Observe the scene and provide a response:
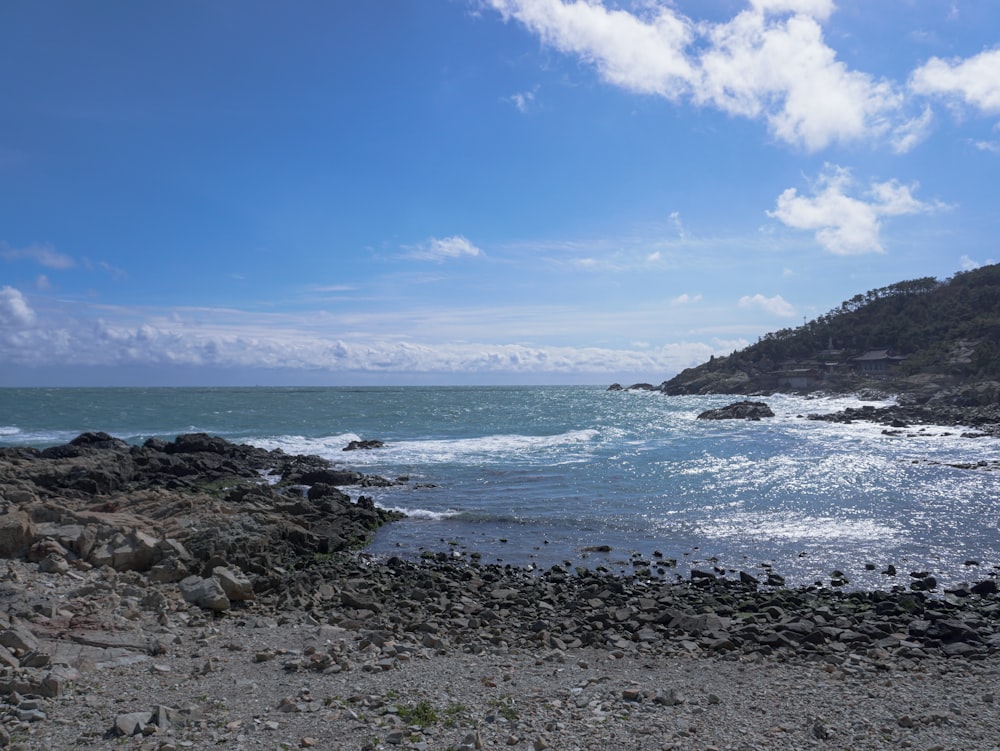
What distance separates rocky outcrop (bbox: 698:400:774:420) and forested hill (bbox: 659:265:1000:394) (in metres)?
21.7

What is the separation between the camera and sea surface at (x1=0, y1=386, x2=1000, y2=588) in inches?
578

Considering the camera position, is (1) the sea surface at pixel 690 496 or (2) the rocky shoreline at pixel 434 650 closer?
(2) the rocky shoreline at pixel 434 650

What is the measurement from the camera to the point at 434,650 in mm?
8508

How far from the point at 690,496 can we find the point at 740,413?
39.8 m

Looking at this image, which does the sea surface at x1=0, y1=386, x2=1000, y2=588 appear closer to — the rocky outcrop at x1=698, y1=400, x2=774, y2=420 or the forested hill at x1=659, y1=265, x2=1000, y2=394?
the rocky outcrop at x1=698, y1=400, x2=774, y2=420

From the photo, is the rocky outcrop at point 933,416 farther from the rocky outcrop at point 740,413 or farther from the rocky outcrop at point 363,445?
the rocky outcrop at point 363,445

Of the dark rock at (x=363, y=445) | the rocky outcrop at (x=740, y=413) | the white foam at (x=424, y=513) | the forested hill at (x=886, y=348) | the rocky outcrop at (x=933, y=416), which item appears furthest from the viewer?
the forested hill at (x=886, y=348)

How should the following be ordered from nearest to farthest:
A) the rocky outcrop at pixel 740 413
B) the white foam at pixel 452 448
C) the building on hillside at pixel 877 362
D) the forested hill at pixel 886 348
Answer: the white foam at pixel 452 448, the rocky outcrop at pixel 740 413, the forested hill at pixel 886 348, the building on hillside at pixel 877 362

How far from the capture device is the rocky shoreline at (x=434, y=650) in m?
6.02

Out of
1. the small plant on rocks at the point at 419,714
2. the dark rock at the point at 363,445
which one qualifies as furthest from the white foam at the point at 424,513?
the dark rock at the point at 363,445

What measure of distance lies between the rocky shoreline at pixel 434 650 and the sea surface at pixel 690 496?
5.31 feet

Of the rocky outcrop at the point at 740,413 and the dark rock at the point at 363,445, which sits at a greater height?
the rocky outcrop at the point at 740,413

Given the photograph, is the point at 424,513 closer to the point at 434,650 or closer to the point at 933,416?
the point at 434,650

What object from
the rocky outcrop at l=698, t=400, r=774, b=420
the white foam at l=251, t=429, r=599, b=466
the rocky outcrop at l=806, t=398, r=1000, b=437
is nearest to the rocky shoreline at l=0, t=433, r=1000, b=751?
the white foam at l=251, t=429, r=599, b=466
